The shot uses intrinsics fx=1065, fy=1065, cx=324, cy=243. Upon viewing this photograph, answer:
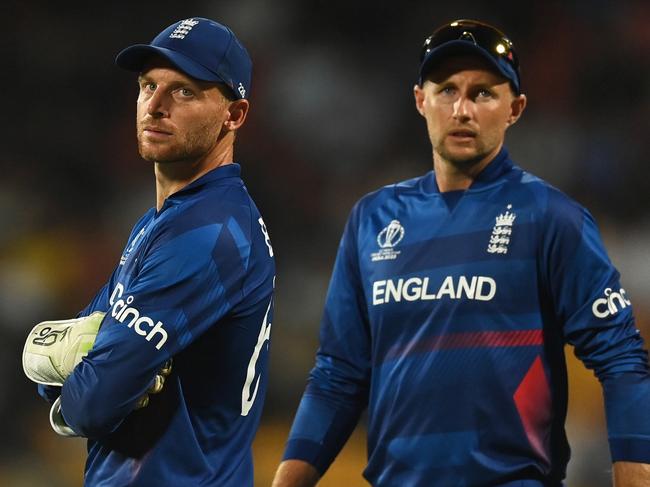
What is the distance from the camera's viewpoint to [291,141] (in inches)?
306

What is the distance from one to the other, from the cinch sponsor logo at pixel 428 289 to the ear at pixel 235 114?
2.00 feet

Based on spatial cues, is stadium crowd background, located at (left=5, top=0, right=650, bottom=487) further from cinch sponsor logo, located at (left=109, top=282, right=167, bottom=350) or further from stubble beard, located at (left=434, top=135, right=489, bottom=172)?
cinch sponsor logo, located at (left=109, top=282, right=167, bottom=350)

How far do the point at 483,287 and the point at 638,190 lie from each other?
449cm

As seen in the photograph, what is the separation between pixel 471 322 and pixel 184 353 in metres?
0.78

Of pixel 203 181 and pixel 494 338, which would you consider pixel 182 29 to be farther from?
pixel 494 338

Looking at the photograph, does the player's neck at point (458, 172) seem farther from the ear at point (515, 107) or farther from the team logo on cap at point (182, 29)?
the team logo on cap at point (182, 29)

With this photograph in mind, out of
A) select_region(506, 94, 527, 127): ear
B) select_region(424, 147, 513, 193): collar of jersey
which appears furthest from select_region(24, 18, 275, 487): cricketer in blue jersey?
select_region(506, 94, 527, 127): ear

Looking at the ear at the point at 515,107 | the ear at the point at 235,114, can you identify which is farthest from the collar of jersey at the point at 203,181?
the ear at the point at 515,107

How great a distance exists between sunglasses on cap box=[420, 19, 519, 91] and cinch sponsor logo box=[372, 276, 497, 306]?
0.61 m

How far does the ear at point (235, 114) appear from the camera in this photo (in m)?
2.79

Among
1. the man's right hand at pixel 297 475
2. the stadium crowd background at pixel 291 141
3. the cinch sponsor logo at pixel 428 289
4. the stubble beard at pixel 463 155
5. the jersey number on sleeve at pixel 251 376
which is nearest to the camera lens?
the jersey number on sleeve at pixel 251 376

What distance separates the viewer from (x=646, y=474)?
8.73ft

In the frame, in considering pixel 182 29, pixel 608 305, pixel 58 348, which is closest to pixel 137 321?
pixel 58 348

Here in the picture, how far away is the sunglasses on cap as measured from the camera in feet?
9.76
